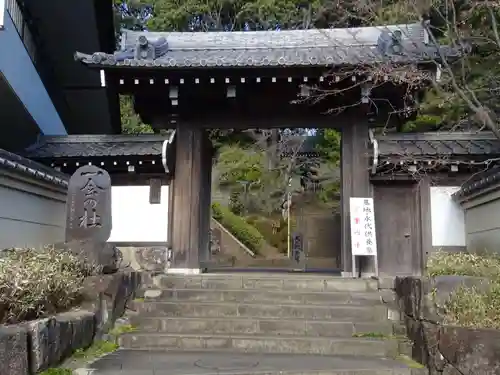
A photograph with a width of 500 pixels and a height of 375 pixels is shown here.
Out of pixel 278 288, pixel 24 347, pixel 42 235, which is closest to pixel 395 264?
pixel 278 288

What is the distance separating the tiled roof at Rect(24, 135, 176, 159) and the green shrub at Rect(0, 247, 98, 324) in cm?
370

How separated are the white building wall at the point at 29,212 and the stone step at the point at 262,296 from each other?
2.38 metres

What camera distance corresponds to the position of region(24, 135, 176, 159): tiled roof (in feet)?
32.6

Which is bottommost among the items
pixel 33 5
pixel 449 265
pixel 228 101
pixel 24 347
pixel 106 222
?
pixel 24 347

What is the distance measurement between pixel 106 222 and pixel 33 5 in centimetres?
753

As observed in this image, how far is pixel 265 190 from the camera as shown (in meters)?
27.4

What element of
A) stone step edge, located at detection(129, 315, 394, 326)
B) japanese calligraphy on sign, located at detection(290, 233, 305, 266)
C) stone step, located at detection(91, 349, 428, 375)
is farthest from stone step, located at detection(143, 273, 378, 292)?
japanese calligraphy on sign, located at detection(290, 233, 305, 266)

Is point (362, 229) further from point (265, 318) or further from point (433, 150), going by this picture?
point (265, 318)

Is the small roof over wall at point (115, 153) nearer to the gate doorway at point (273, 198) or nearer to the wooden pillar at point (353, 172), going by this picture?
the wooden pillar at point (353, 172)

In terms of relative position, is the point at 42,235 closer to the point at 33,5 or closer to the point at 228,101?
the point at 228,101

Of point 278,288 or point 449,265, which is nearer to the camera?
point 449,265

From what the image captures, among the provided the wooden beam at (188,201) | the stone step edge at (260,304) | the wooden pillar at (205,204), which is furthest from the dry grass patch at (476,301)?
the wooden pillar at (205,204)

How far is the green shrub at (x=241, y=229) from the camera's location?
25.1 m

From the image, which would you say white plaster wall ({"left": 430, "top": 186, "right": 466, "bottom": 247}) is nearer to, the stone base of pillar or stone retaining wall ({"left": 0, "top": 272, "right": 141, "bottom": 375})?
the stone base of pillar
